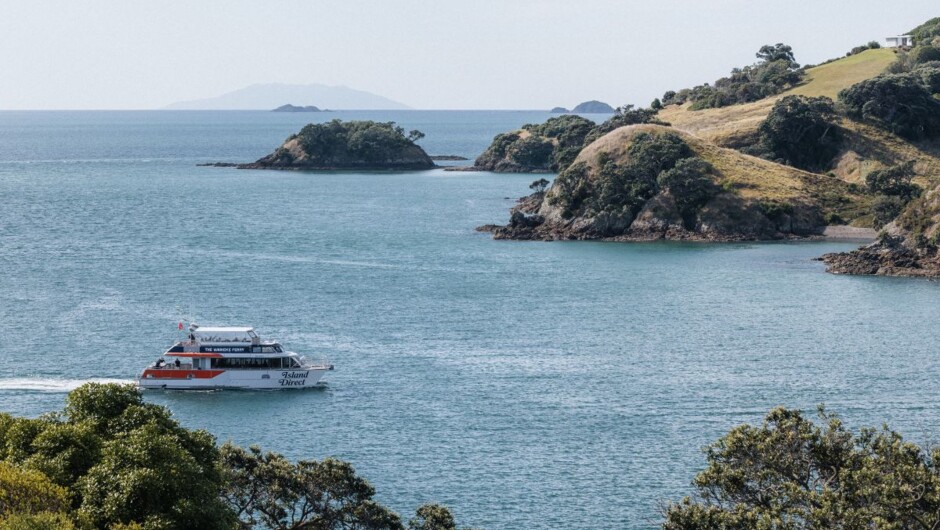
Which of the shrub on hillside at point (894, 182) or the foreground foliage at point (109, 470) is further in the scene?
the shrub on hillside at point (894, 182)

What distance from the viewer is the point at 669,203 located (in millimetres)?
156500

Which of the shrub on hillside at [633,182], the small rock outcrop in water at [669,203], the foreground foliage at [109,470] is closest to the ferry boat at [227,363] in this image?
the foreground foliage at [109,470]

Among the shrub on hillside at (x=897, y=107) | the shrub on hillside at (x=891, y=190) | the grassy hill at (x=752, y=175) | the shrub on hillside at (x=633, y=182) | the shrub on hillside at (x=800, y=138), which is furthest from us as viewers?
the shrub on hillside at (x=897, y=107)

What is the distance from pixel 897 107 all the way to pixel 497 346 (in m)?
128

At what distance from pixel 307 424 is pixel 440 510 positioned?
98.4ft

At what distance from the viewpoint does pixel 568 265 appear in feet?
433

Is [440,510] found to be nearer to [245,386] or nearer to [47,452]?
[47,452]

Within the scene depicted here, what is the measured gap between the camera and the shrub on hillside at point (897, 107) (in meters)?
192

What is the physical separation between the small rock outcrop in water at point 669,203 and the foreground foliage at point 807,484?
10897 cm

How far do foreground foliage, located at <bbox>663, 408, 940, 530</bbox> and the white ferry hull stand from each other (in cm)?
4235

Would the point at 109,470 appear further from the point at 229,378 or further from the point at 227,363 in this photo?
the point at 227,363

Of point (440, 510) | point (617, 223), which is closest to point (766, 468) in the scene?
point (440, 510)

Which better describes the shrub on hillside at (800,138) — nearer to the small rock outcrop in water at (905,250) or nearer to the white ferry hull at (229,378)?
the small rock outcrop in water at (905,250)

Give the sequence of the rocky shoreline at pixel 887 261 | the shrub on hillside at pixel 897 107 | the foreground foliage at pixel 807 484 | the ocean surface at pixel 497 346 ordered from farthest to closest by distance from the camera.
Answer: the shrub on hillside at pixel 897 107 → the rocky shoreline at pixel 887 261 → the ocean surface at pixel 497 346 → the foreground foliage at pixel 807 484
